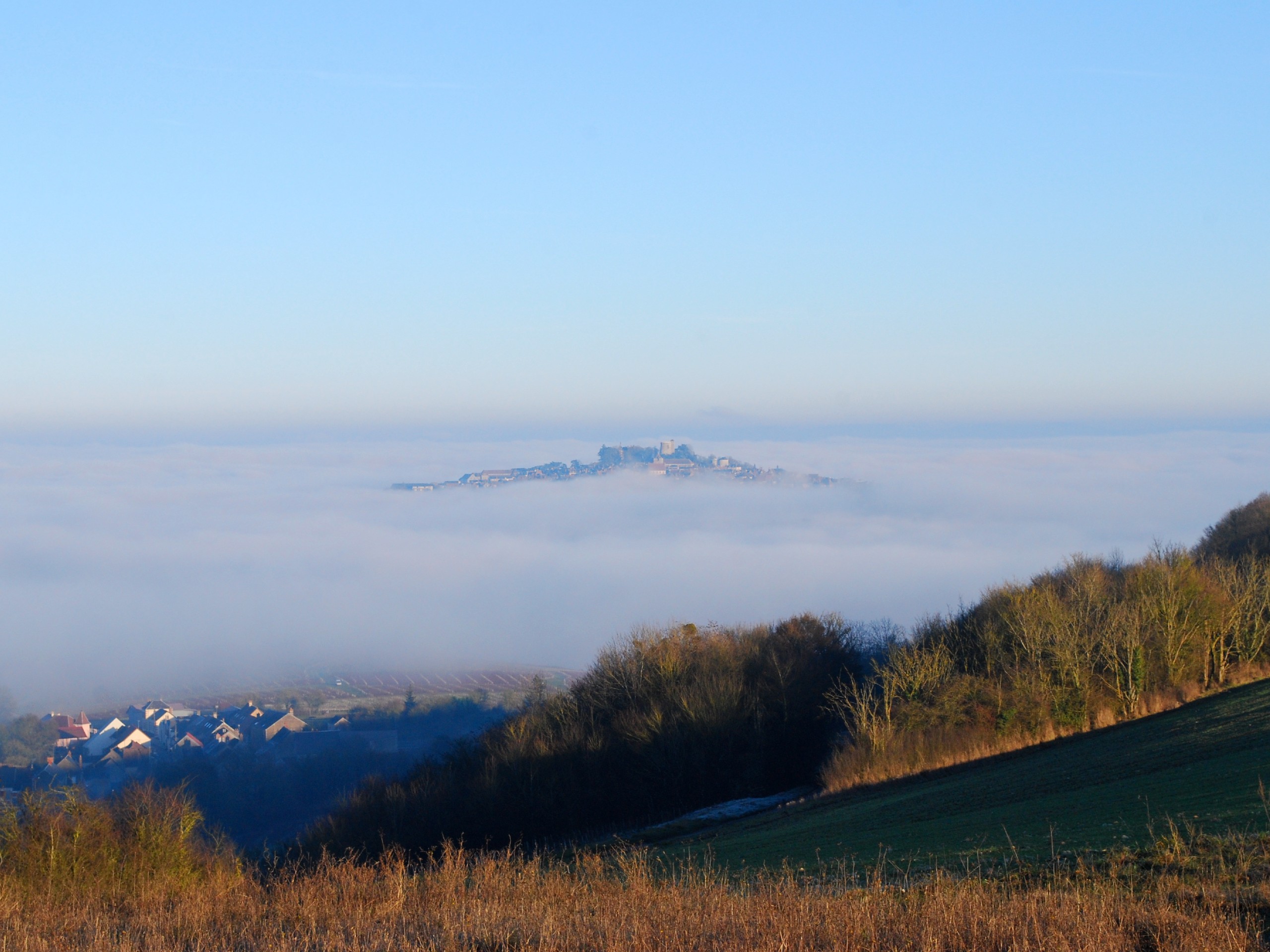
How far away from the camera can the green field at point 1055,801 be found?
59.1ft

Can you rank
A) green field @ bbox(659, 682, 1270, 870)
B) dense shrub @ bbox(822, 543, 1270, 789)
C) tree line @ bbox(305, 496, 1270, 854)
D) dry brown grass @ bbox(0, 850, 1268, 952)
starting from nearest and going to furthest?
dry brown grass @ bbox(0, 850, 1268, 952) → green field @ bbox(659, 682, 1270, 870) → dense shrub @ bbox(822, 543, 1270, 789) → tree line @ bbox(305, 496, 1270, 854)

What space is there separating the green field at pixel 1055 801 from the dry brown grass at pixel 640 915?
3700mm

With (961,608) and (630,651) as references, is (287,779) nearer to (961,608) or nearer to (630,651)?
(630,651)

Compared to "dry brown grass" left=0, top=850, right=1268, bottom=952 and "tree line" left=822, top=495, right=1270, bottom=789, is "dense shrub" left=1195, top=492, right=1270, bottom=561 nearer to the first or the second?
"tree line" left=822, top=495, right=1270, bottom=789

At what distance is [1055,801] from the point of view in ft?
82.6

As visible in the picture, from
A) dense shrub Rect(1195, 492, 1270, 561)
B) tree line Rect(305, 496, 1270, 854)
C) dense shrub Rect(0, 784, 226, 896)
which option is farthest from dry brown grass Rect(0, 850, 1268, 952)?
dense shrub Rect(1195, 492, 1270, 561)

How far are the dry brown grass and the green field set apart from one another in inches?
146

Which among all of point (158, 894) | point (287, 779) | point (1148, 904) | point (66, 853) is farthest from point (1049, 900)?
point (287, 779)

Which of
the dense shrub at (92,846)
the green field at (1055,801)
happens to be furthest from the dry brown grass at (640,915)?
the dense shrub at (92,846)

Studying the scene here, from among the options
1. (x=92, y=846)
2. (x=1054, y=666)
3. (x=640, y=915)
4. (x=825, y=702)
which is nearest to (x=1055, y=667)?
(x=1054, y=666)

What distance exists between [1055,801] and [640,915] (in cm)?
1775

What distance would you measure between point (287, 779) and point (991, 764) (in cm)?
7024

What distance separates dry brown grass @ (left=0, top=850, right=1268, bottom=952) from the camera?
9.36 m

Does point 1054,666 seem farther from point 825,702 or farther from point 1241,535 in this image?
point 1241,535
